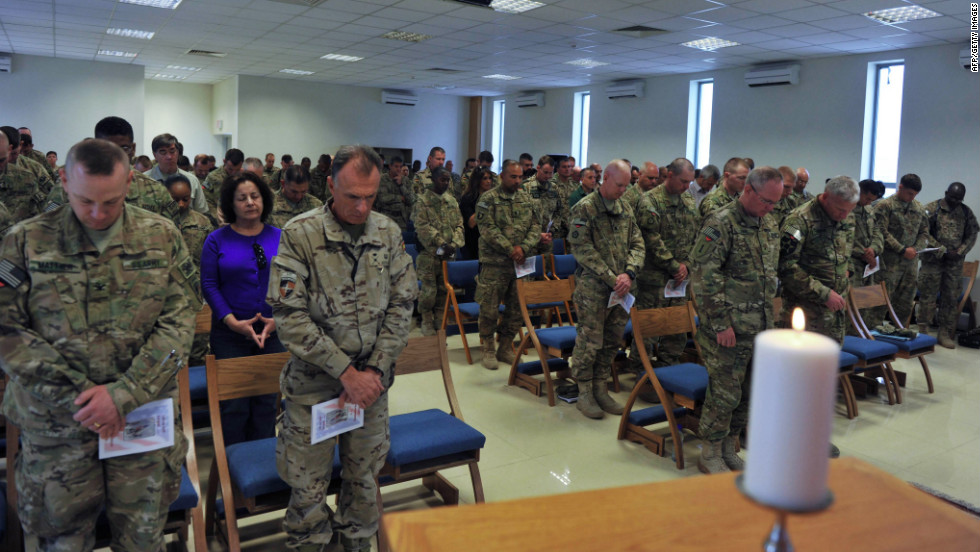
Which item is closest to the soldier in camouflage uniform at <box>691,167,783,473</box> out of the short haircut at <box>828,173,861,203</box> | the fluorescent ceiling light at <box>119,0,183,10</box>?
the short haircut at <box>828,173,861,203</box>

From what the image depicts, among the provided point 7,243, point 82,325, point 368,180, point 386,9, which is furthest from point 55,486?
point 386,9

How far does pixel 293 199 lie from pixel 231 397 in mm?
2669

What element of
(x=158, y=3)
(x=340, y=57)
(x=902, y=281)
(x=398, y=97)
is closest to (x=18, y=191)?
(x=158, y=3)

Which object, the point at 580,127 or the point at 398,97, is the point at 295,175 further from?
the point at 398,97

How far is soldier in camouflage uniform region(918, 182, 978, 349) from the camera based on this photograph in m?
7.21

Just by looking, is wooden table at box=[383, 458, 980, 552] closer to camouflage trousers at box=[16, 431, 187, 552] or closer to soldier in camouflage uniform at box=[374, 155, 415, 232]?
camouflage trousers at box=[16, 431, 187, 552]

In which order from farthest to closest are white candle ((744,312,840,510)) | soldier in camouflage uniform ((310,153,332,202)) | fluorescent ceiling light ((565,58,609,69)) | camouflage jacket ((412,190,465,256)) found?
fluorescent ceiling light ((565,58,609,69)) → soldier in camouflage uniform ((310,153,332,202)) → camouflage jacket ((412,190,465,256)) → white candle ((744,312,840,510))

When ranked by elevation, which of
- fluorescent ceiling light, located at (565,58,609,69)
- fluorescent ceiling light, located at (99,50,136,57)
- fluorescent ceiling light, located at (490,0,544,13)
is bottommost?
fluorescent ceiling light, located at (490,0,544,13)

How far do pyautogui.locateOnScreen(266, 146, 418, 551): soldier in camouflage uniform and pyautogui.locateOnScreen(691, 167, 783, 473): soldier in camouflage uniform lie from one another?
1857mm

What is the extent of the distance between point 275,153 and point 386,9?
8422 millimetres

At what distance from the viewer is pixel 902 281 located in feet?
23.2

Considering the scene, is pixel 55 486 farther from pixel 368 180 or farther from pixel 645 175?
pixel 645 175

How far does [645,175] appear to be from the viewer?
5.94 metres

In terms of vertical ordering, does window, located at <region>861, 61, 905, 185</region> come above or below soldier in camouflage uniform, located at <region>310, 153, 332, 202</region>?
above
